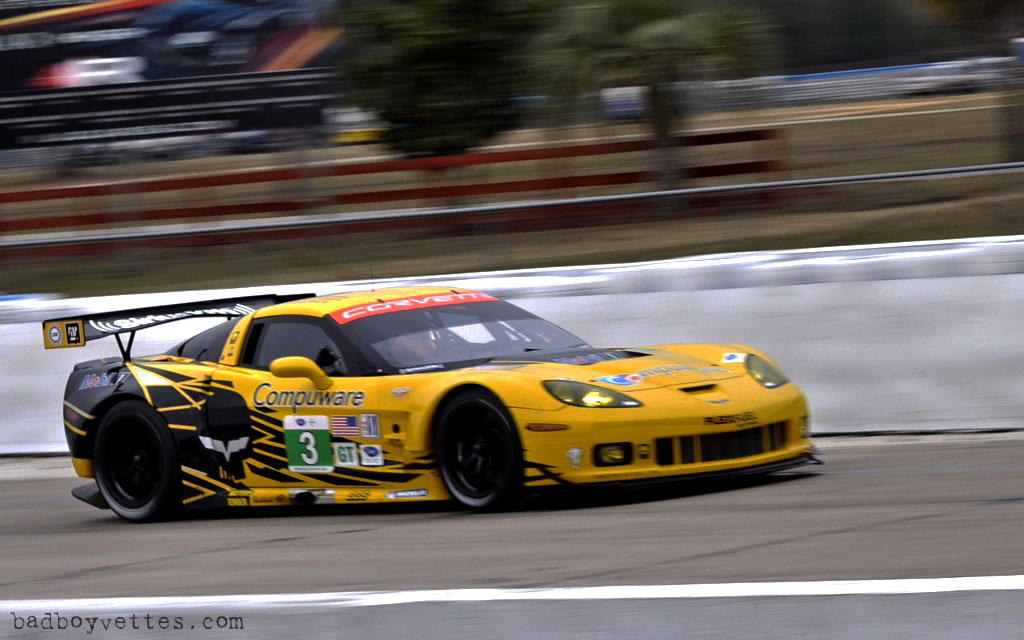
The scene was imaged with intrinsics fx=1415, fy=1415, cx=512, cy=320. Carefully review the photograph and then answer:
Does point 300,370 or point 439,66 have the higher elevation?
point 439,66

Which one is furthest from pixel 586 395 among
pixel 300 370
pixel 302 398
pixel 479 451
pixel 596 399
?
pixel 302 398

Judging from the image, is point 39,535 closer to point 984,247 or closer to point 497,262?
point 497,262

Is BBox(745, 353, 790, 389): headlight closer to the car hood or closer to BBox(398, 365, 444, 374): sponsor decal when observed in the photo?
the car hood

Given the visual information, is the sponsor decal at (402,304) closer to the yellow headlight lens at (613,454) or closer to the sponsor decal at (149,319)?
the sponsor decal at (149,319)

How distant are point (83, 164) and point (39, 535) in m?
11.6

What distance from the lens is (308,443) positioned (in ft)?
22.6

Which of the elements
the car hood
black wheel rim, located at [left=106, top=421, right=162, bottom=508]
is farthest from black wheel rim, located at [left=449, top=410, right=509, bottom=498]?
black wheel rim, located at [left=106, top=421, right=162, bottom=508]

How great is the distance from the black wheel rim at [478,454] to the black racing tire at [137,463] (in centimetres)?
189

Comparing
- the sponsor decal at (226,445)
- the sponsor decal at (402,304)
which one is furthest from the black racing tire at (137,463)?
the sponsor decal at (402,304)

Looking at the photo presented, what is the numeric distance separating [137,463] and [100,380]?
1.79 ft

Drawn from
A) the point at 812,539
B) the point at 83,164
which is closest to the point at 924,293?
the point at 812,539

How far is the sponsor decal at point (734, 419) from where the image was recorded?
6.20 metres

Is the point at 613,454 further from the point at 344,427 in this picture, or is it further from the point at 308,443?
the point at 308,443

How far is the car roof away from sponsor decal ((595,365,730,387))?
143 centimetres
